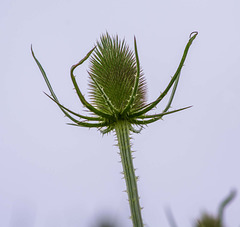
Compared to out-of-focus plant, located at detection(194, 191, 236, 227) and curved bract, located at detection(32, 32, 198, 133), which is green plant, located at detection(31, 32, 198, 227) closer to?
curved bract, located at detection(32, 32, 198, 133)

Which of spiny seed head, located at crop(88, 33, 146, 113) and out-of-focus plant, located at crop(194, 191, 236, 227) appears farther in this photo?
spiny seed head, located at crop(88, 33, 146, 113)

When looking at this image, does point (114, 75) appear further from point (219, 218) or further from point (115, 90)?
point (219, 218)

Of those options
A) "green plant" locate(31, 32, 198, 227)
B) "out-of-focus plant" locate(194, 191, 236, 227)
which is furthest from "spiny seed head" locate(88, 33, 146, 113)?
"out-of-focus plant" locate(194, 191, 236, 227)

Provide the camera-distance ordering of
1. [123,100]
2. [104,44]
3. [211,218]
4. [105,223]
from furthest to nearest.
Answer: [104,44] < [123,100] < [105,223] < [211,218]

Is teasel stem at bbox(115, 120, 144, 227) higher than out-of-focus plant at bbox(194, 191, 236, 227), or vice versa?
teasel stem at bbox(115, 120, 144, 227)

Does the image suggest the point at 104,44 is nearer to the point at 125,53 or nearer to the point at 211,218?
the point at 125,53

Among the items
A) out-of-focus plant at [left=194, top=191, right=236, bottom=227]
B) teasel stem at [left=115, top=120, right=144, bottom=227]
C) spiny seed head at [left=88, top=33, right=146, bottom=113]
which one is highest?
spiny seed head at [left=88, top=33, right=146, bottom=113]

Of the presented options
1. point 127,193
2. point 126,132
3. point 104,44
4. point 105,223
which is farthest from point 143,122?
point 105,223

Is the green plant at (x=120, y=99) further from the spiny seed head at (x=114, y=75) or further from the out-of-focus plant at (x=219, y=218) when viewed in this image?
the out-of-focus plant at (x=219, y=218)
